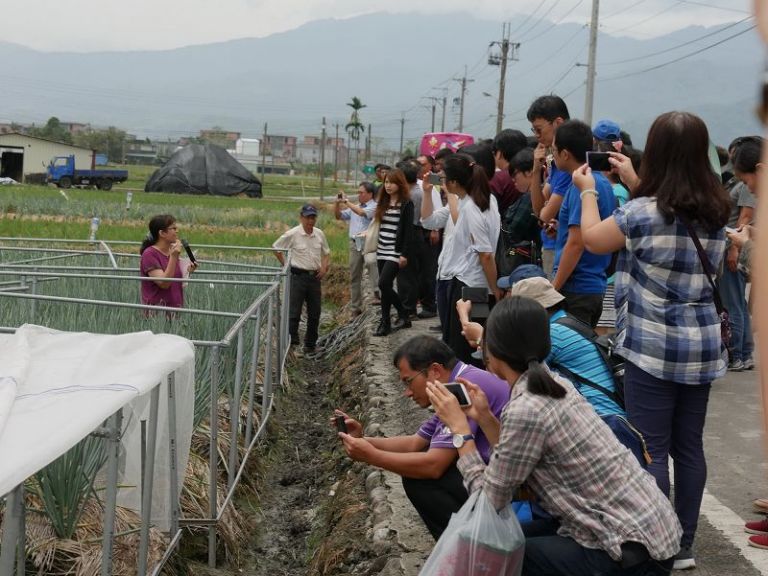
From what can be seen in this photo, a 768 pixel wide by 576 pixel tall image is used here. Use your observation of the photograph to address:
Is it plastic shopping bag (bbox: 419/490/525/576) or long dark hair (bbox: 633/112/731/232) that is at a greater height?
long dark hair (bbox: 633/112/731/232)

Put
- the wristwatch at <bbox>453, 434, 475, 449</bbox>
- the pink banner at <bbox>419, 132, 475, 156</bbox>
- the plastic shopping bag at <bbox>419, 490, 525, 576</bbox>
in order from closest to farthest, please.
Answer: the plastic shopping bag at <bbox>419, 490, 525, 576</bbox> < the wristwatch at <bbox>453, 434, 475, 449</bbox> < the pink banner at <bbox>419, 132, 475, 156</bbox>

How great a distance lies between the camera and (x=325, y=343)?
11.9m

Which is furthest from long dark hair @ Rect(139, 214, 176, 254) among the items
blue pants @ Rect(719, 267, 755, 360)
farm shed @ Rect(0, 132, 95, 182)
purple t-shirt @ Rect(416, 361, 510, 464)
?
farm shed @ Rect(0, 132, 95, 182)

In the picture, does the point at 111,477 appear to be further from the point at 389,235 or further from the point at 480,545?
the point at 389,235

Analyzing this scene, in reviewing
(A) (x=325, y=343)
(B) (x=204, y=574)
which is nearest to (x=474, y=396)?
(B) (x=204, y=574)

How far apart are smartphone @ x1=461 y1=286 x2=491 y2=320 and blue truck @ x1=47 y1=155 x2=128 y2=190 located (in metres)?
49.3

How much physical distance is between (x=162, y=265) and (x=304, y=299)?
3.72 m

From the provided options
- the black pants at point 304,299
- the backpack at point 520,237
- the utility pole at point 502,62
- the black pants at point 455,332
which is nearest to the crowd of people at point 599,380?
the black pants at point 455,332

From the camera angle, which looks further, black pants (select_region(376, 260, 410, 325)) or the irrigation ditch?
black pants (select_region(376, 260, 410, 325))

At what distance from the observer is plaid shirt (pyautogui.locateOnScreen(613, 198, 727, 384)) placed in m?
3.63

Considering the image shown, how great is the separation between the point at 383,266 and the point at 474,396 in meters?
6.59

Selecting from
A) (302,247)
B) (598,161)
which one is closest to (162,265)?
(302,247)

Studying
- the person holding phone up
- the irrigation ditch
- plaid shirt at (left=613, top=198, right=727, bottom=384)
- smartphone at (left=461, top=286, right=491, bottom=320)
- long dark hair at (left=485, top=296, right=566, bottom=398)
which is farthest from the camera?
the person holding phone up

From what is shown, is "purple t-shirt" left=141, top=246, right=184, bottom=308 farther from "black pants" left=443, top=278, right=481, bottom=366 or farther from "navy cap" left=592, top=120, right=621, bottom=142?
"navy cap" left=592, top=120, right=621, bottom=142
